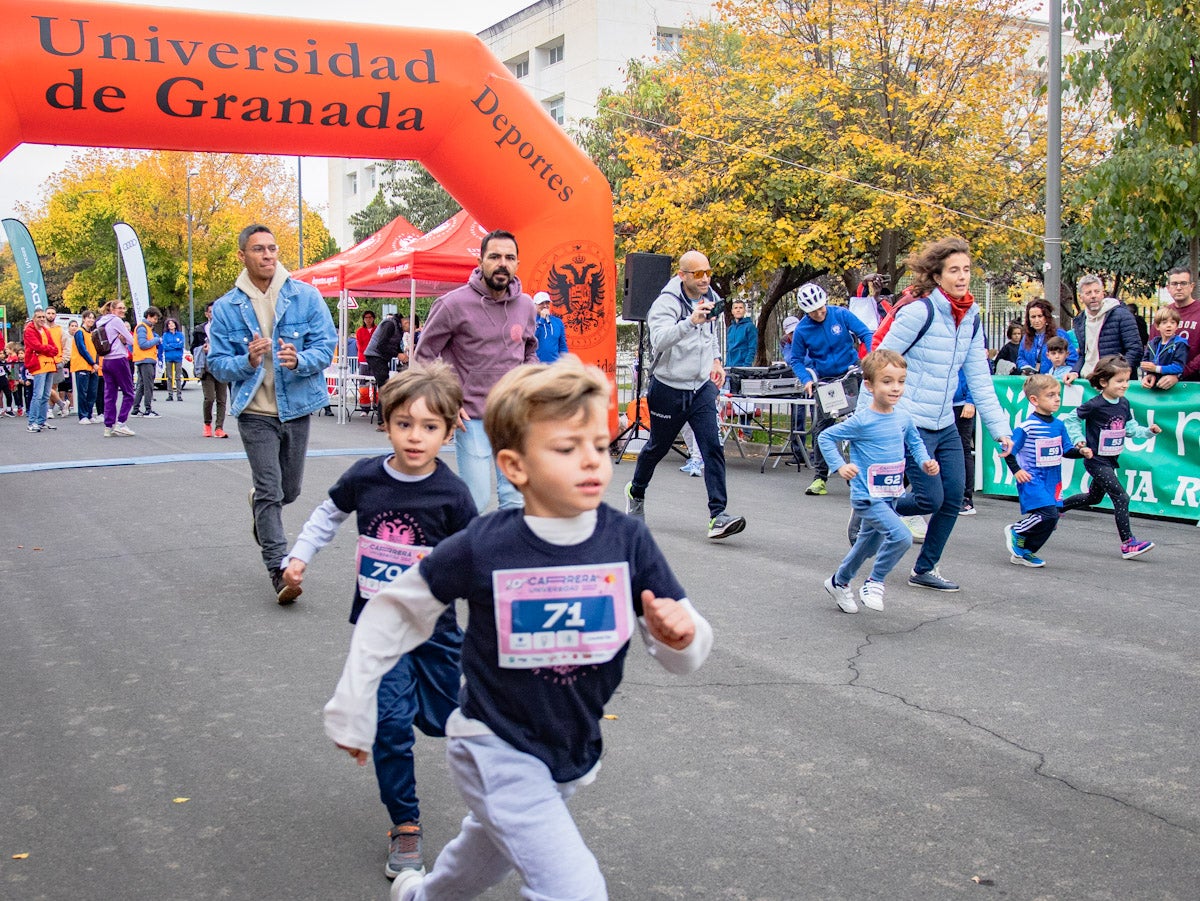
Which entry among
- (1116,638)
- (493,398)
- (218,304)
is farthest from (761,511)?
(493,398)

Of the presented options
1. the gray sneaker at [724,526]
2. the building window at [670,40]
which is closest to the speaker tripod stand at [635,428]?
the gray sneaker at [724,526]

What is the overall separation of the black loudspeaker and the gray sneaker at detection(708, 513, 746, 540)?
665 centimetres

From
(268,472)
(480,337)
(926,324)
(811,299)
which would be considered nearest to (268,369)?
(268,472)

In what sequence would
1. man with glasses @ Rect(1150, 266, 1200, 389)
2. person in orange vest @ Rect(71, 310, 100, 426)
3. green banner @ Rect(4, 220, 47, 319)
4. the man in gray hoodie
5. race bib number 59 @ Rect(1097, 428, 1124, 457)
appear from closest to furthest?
the man in gray hoodie
race bib number 59 @ Rect(1097, 428, 1124, 457)
man with glasses @ Rect(1150, 266, 1200, 389)
person in orange vest @ Rect(71, 310, 100, 426)
green banner @ Rect(4, 220, 47, 319)

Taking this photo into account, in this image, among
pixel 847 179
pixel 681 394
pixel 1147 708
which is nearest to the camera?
pixel 1147 708

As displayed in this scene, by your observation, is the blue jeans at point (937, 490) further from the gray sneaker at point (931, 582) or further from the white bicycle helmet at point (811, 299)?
the white bicycle helmet at point (811, 299)

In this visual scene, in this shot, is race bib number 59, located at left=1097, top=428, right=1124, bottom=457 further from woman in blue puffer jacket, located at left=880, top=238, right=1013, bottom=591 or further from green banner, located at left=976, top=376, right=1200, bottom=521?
woman in blue puffer jacket, located at left=880, top=238, right=1013, bottom=591

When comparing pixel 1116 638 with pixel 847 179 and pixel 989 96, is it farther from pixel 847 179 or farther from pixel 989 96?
pixel 989 96

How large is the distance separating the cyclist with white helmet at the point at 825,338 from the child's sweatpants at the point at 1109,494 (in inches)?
130

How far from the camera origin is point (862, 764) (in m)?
4.14

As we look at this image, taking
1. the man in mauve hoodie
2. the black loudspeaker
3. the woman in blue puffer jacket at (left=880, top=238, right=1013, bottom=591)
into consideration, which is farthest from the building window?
the man in mauve hoodie

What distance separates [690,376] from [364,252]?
14.3 m

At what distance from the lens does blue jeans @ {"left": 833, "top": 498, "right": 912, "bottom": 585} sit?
6.36 m

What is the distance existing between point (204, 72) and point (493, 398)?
9.51m
